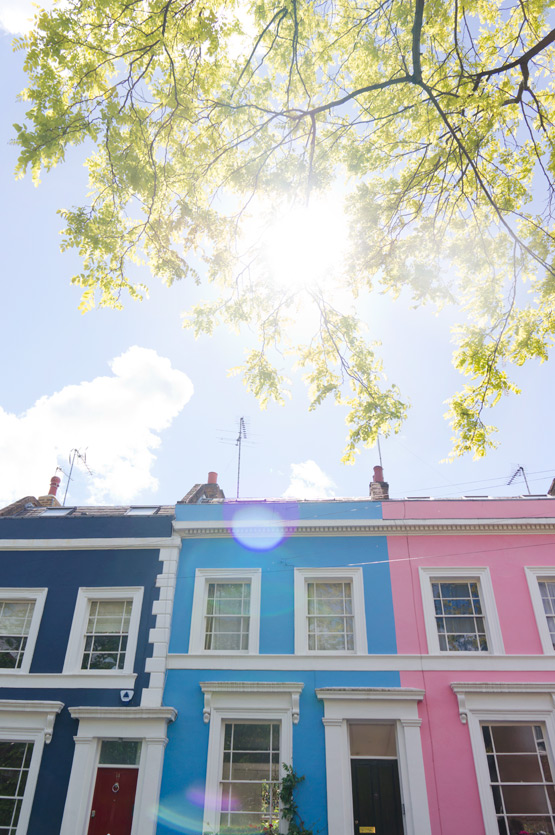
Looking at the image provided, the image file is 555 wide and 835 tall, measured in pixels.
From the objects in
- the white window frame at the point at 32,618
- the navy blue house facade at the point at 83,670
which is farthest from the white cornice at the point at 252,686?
the white window frame at the point at 32,618

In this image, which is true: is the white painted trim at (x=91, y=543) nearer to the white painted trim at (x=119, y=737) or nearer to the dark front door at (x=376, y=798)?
the white painted trim at (x=119, y=737)

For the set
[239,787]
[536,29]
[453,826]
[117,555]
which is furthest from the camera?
[117,555]

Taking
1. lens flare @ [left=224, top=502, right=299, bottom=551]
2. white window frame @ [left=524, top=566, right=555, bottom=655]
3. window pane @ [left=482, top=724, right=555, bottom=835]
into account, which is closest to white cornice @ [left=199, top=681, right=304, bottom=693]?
lens flare @ [left=224, top=502, right=299, bottom=551]

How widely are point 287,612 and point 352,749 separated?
3.10 metres

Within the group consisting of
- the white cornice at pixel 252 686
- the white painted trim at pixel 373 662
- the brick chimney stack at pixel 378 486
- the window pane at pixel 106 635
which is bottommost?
the white cornice at pixel 252 686

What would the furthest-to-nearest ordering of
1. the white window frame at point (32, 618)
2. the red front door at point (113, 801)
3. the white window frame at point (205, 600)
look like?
the white window frame at point (32, 618), the white window frame at point (205, 600), the red front door at point (113, 801)

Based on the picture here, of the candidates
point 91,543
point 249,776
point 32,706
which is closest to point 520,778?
point 249,776

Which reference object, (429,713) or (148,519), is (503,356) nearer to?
Answer: (429,713)

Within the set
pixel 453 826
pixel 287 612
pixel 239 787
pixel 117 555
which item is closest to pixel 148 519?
pixel 117 555

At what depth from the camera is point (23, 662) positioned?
13.9 m

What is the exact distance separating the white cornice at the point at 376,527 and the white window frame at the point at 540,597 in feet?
3.05

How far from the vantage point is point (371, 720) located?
12719 mm

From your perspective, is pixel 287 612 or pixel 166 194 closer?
pixel 166 194

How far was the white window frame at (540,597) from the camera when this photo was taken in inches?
516
